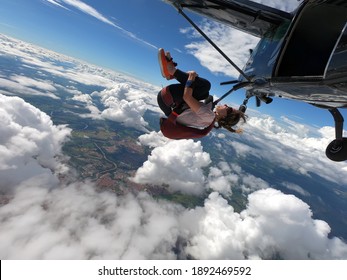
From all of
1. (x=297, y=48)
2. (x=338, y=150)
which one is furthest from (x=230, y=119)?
(x=338, y=150)

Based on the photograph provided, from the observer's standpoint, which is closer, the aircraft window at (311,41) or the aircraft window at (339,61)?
the aircraft window at (339,61)

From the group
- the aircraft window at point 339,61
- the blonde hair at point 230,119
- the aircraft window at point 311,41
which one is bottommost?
the blonde hair at point 230,119

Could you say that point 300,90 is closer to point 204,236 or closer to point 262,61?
point 262,61

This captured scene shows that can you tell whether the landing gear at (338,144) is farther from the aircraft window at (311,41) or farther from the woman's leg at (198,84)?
the woman's leg at (198,84)

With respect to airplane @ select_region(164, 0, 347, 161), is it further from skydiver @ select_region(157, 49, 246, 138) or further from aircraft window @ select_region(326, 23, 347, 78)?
skydiver @ select_region(157, 49, 246, 138)

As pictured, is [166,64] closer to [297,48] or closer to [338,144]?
[297,48]

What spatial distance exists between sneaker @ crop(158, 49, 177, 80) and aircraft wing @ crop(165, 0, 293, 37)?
2.55 metres

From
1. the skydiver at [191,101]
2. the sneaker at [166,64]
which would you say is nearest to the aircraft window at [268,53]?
the skydiver at [191,101]

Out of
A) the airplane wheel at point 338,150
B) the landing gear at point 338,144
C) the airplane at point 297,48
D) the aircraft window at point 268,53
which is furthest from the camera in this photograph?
the airplane wheel at point 338,150

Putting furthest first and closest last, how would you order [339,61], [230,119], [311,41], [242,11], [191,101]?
[242,11] < [311,41] < [230,119] < [191,101] < [339,61]

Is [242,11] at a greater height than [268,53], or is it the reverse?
[242,11]

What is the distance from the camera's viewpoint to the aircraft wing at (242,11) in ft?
15.6

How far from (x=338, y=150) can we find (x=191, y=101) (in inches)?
180

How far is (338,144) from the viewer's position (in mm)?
5555
